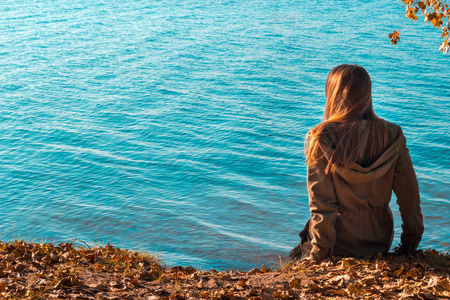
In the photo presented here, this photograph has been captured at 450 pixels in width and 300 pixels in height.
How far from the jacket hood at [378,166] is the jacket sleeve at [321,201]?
0.17 m

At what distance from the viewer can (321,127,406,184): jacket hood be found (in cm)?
471

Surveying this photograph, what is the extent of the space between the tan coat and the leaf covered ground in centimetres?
20

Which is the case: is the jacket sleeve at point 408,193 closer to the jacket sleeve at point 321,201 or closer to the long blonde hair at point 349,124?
the long blonde hair at point 349,124

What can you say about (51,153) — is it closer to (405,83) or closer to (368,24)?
(405,83)

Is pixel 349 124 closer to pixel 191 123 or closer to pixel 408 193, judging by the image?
pixel 408 193

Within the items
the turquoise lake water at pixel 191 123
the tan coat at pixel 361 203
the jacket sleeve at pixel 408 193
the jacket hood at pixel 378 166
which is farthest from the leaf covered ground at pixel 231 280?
the turquoise lake water at pixel 191 123

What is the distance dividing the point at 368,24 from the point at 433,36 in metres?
4.16

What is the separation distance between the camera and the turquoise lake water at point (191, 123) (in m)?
9.66

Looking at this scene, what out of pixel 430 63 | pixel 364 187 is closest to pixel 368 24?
pixel 430 63

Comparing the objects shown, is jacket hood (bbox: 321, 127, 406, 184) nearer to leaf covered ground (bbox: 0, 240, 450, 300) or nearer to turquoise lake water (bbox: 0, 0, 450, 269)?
leaf covered ground (bbox: 0, 240, 450, 300)

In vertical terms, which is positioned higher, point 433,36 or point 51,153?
point 433,36

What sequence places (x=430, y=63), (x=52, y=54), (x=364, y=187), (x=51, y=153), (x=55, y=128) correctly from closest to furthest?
(x=364, y=187) → (x=51, y=153) → (x=55, y=128) → (x=430, y=63) → (x=52, y=54)

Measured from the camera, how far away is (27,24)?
30.8 meters

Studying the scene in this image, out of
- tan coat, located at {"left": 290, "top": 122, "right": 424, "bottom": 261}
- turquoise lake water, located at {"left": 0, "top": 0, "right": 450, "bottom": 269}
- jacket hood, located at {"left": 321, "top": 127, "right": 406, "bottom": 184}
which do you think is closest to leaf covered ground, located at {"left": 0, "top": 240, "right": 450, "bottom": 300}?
tan coat, located at {"left": 290, "top": 122, "right": 424, "bottom": 261}
